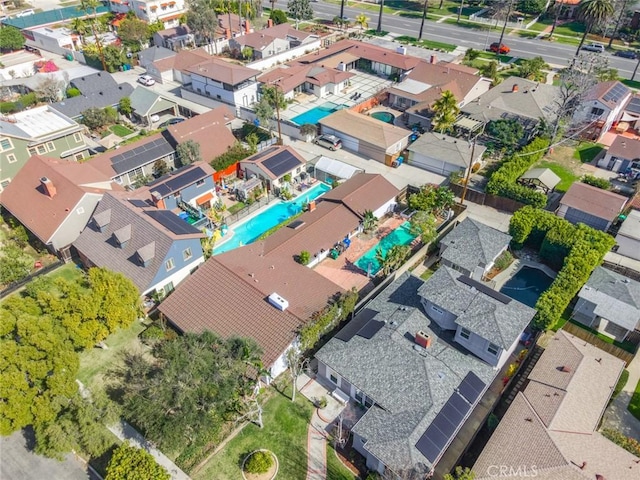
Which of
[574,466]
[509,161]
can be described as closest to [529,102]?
[509,161]

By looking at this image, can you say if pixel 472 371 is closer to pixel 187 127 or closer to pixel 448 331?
pixel 448 331

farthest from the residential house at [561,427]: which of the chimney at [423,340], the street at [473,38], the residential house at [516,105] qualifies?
the street at [473,38]

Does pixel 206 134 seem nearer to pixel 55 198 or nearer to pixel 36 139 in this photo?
pixel 36 139

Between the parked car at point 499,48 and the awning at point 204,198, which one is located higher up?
the parked car at point 499,48

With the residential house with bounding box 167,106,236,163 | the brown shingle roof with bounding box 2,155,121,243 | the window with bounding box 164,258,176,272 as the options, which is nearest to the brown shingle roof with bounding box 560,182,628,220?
the window with bounding box 164,258,176,272

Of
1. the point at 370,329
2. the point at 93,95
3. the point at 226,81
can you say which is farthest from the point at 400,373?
the point at 93,95

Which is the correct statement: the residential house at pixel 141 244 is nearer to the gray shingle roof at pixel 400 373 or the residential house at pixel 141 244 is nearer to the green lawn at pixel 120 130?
the gray shingle roof at pixel 400 373
